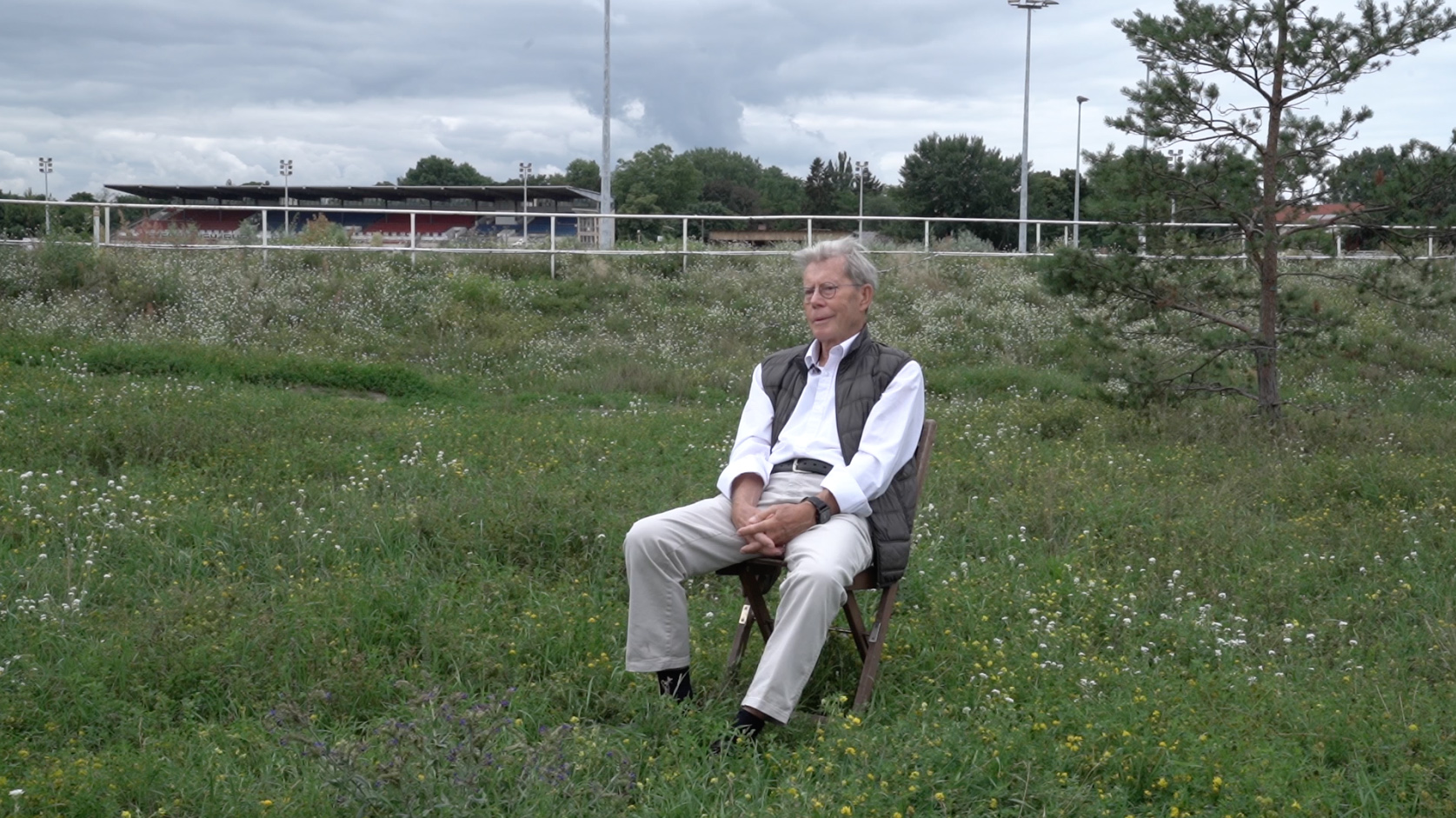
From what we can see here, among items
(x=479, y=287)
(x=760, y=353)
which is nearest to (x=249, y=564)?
(x=760, y=353)

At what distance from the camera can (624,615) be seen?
17.2 feet

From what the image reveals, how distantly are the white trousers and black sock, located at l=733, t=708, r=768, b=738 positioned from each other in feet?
0.17

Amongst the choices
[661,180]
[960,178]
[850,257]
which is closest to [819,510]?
[850,257]

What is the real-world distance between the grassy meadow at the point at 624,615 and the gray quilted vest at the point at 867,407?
1.71ft

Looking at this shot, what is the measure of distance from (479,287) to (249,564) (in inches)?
469

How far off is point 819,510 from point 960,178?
55747 mm

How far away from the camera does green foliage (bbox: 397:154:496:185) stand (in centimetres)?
8938

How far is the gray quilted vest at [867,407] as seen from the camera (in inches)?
176

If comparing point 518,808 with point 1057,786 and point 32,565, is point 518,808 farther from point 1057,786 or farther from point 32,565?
point 32,565

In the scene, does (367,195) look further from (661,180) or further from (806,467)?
(806,467)

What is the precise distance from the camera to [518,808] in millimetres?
3355

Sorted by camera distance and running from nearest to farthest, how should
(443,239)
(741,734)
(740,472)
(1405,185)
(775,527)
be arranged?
1. (741,734)
2. (775,527)
3. (740,472)
4. (1405,185)
5. (443,239)

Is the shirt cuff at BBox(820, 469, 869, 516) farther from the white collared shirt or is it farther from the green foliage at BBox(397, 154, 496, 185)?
the green foliage at BBox(397, 154, 496, 185)

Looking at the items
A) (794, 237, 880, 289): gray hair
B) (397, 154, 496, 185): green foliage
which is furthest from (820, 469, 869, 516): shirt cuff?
(397, 154, 496, 185): green foliage
